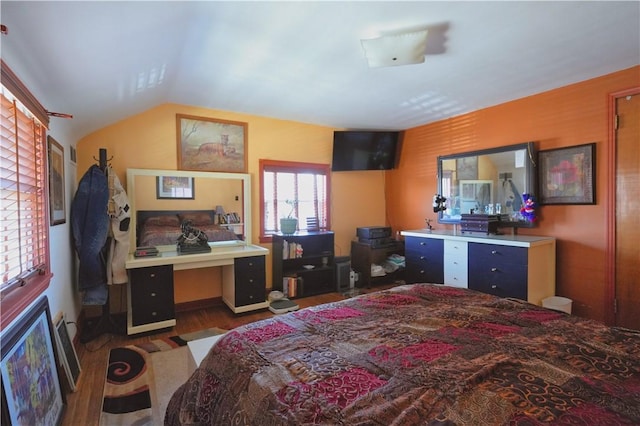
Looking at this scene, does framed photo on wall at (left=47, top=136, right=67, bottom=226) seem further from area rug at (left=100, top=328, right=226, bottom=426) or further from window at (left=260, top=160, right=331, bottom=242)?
window at (left=260, top=160, right=331, bottom=242)

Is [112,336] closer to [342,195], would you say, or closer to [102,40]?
[102,40]

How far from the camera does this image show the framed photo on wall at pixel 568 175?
9.46 ft

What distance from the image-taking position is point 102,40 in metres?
1.58

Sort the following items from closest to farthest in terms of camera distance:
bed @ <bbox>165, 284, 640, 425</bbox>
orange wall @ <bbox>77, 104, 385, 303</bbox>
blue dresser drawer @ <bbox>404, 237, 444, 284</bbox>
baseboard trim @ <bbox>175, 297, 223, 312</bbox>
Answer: bed @ <bbox>165, 284, 640, 425</bbox> < orange wall @ <bbox>77, 104, 385, 303</bbox> < baseboard trim @ <bbox>175, 297, 223, 312</bbox> < blue dresser drawer @ <bbox>404, 237, 444, 284</bbox>

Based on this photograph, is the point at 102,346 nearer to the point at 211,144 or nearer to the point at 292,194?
the point at 211,144

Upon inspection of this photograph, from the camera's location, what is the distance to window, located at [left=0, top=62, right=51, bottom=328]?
1333mm

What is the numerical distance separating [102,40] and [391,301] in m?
2.08

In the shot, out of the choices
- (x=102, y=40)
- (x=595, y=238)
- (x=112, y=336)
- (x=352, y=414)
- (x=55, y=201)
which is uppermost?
(x=102, y=40)

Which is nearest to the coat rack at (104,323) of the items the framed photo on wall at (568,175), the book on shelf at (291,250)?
the book on shelf at (291,250)

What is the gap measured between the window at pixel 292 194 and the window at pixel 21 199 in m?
2.37

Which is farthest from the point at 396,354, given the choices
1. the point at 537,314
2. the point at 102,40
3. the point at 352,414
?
the point at 102,40

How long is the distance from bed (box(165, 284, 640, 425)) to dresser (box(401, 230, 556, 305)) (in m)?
1.45

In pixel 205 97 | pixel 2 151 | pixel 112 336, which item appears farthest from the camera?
pixel 205 97

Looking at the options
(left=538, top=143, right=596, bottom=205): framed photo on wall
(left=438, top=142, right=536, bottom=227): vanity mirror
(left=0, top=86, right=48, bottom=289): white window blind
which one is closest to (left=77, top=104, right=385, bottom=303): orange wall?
(left=438, top=142, right=536, bottom=227): vanity mirror
